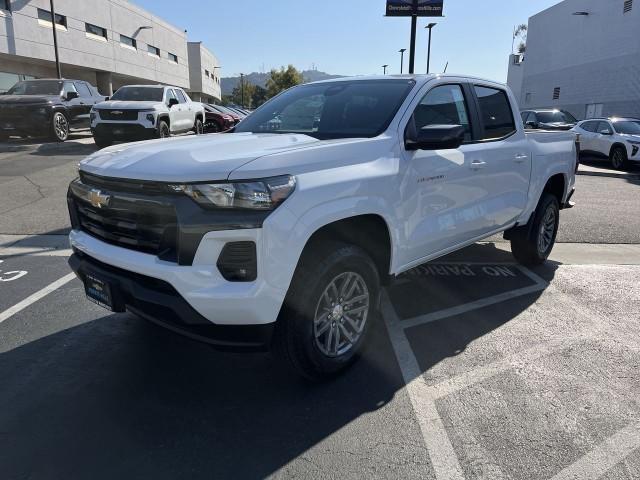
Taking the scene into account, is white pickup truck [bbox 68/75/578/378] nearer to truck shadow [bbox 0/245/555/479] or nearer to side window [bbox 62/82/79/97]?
truck shadow [bbox 0/245/555/479]

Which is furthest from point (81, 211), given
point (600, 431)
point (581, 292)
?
point (581, 292)

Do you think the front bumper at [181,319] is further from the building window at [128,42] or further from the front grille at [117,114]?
the building window at [128,42]

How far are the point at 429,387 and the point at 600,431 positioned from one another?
96 cm

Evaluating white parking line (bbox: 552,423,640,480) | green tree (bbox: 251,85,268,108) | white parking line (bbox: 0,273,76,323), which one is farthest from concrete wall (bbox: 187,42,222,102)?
white parking line (bbox: 552,423,640,480)

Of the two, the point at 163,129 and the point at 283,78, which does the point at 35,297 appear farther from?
the point at 283,78

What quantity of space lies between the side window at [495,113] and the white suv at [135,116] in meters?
10.8

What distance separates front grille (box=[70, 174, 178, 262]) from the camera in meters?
2.69

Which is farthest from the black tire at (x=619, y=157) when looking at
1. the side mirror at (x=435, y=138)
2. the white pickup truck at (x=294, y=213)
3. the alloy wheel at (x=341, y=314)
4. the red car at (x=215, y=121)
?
the alloy wheel at (x=341, y=314)

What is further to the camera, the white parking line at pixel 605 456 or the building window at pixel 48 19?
the building window at pixel 48 19

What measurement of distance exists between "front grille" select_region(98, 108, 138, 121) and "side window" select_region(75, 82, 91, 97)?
12.0 feet

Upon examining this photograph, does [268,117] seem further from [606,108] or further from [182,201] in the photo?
[606,108]

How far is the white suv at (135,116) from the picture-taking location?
13.7m

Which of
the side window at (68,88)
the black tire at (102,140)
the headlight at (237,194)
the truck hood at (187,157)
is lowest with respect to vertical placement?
the black tire at (102,140)

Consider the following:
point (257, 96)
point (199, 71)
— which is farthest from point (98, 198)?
point (257, 96)
